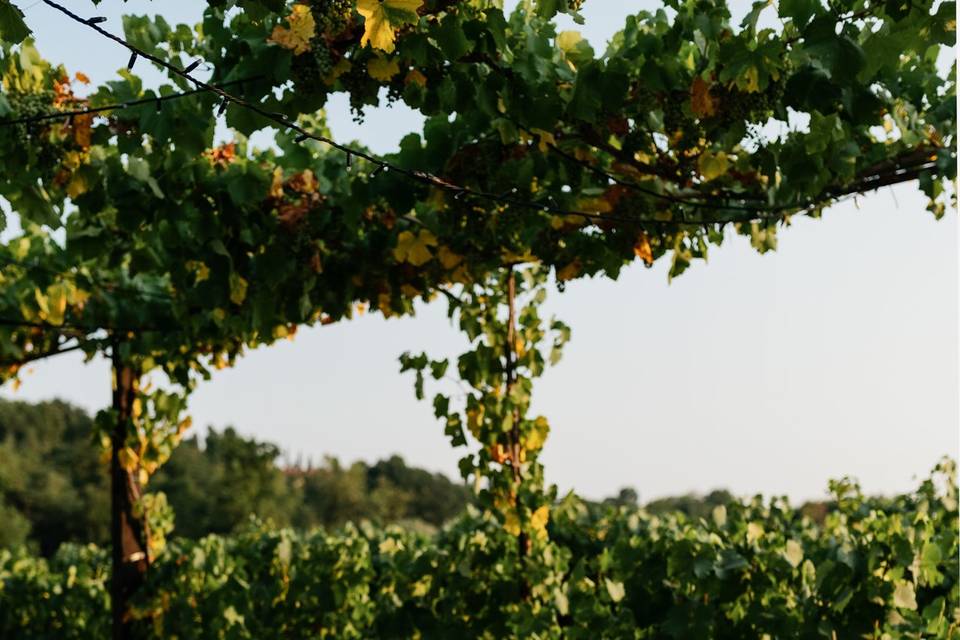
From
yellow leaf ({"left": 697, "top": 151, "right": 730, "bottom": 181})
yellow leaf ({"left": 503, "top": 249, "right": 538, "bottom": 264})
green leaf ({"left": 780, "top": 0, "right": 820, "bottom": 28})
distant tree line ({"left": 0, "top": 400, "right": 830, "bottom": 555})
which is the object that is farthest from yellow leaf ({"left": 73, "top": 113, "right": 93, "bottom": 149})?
distant tree line ({"left": 0, "top": 400, "right": 830, "bottom": 555})

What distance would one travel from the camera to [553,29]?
10.7 feet

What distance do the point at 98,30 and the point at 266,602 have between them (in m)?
5.29

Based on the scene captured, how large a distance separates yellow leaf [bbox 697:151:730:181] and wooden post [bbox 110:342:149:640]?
4.60 m

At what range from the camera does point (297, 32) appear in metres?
2.92

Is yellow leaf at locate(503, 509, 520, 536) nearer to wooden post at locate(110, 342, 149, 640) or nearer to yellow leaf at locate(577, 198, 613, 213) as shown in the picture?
yellow leaf at locate(577, 198, 613, 213)

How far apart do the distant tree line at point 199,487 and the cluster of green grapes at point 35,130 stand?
29988 millimetres

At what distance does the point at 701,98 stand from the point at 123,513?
17.4 feet

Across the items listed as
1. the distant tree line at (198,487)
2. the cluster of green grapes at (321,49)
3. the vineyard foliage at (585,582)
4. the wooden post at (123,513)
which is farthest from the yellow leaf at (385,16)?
the distant tree line at (198,487)

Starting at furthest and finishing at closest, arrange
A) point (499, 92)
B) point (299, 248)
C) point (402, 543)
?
point (402, 543) < point (299, 248) < point (499, 92)

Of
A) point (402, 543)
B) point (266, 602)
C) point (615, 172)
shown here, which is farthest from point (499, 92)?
point (266, 602)

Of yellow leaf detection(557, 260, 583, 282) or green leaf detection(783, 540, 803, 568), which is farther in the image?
yellow leaf detection(557, 260, 583, 282)

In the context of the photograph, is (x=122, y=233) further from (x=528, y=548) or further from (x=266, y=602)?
(x=266, y=602)

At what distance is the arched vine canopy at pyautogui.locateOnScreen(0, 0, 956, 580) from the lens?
2.92 m

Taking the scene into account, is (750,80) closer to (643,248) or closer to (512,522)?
(643,248)
